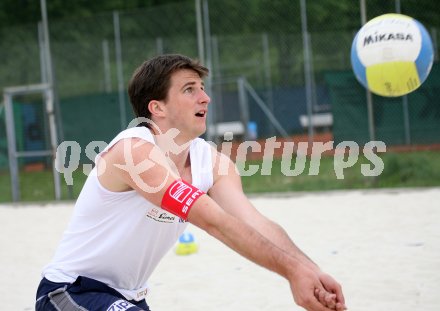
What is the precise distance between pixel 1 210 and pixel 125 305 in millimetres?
9287

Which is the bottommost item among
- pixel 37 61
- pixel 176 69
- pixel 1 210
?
pixel 1 210

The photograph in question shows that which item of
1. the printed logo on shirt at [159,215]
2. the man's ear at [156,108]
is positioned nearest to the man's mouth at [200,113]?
the man's ear at [156,108]

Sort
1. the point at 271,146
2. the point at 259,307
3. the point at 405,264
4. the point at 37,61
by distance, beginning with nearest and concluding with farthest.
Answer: the point at 259,307
the point at 405,264
the point at 271,146
the point at 37,61

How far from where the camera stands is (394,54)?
636 cm

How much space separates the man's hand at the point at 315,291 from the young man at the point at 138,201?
1.27ft

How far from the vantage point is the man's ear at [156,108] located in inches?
110

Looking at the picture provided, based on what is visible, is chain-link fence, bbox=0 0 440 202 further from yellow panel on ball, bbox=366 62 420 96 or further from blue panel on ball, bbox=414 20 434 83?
blue panel on ball, bbox=414 20 434 83

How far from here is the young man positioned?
2684 mm

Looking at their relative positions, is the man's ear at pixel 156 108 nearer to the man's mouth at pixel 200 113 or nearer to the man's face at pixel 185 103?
the man's face at pixel 185 103

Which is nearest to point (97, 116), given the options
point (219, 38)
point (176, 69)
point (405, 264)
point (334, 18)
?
point (219, 38)

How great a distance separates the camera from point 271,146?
51.7ft

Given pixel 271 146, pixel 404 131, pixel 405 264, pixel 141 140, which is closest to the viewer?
pixel 141 140

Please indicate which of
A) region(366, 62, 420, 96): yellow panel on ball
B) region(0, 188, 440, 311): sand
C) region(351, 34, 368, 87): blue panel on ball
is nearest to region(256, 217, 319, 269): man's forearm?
region(0, 188, 440, 311): sand

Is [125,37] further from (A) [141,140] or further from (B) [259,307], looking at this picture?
(A) [141,140]
